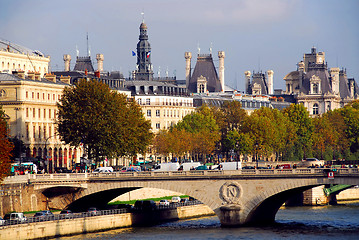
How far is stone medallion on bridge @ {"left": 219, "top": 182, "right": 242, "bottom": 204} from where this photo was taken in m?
108

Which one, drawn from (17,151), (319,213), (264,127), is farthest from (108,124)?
(264,127)

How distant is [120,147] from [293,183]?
3361cm

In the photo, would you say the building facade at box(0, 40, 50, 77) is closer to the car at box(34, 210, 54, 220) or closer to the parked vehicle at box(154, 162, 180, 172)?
the parked vehicle at box(154, 162, 180, 172)

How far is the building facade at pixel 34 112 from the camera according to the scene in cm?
14088

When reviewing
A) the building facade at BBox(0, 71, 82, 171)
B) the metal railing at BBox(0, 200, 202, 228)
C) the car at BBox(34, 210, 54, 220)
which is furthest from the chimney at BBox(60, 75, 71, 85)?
the car at BBox(34, 210, 54, 220)

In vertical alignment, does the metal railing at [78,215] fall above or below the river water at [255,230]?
above

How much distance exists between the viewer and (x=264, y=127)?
184500 millimetres

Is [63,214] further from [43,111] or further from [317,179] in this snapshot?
[43,111]

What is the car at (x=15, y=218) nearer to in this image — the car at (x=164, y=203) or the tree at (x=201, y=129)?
the car at (x=164, y=203)

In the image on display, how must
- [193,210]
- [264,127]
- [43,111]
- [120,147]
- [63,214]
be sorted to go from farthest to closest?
[264,127], [43,111], [120,147], [193,210], [63,214]

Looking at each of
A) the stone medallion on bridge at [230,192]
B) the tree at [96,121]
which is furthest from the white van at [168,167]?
the stone medallion on bridge at [230,192]

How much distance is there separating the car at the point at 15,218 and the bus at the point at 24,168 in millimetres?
18079

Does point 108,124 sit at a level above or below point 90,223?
above

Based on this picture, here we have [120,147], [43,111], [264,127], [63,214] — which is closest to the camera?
[63,214]
